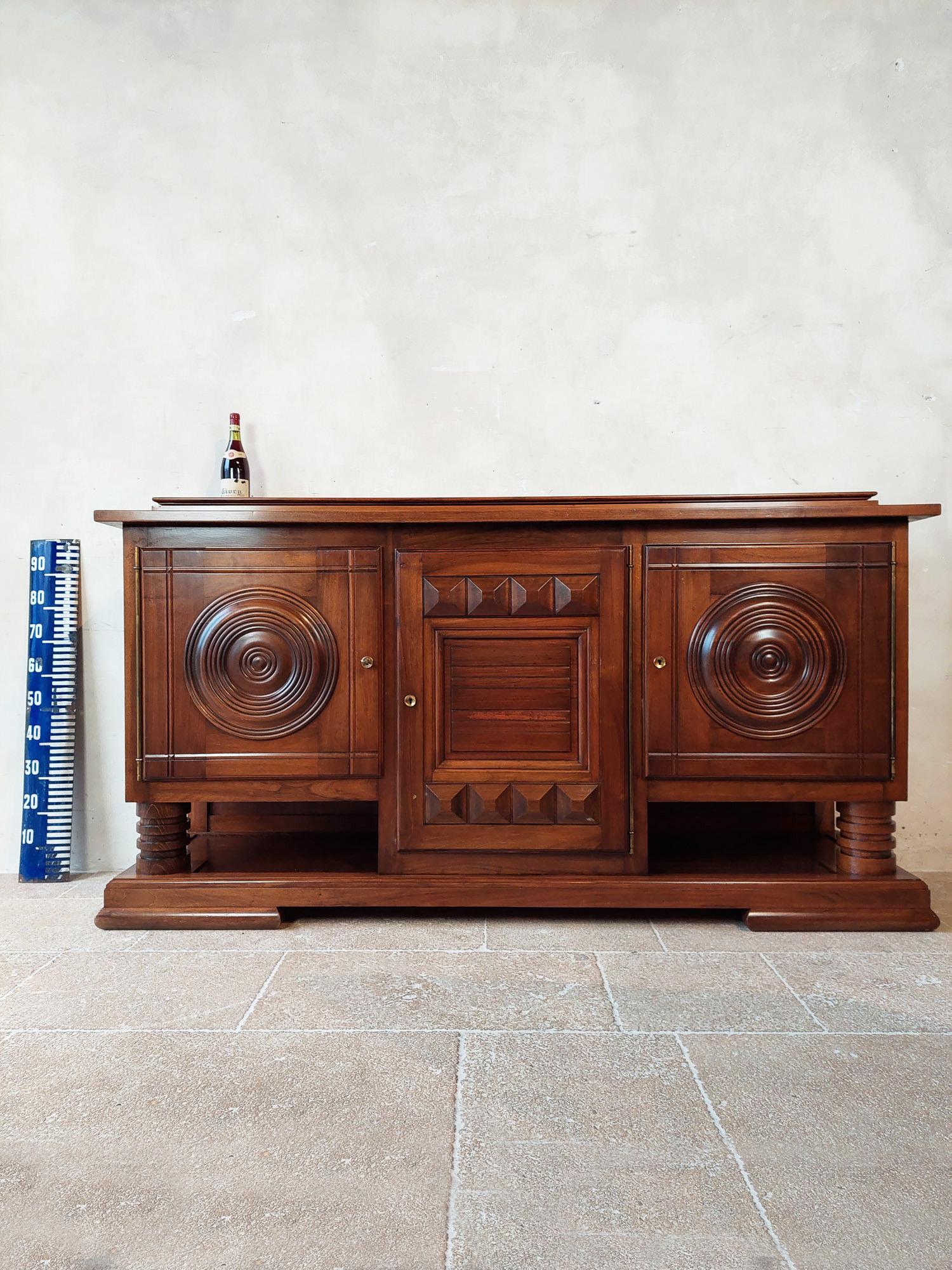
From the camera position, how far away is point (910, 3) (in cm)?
241

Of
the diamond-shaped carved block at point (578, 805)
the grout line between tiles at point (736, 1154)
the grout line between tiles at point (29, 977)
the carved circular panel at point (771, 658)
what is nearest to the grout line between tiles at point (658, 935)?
the diamond-shaped carved block at point (578, 805)

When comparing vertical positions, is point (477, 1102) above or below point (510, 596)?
below

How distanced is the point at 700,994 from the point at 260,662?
117cm

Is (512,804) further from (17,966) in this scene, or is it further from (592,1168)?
(17,966)

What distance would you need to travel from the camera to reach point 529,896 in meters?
1.90

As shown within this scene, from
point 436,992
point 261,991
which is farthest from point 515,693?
point 261,991

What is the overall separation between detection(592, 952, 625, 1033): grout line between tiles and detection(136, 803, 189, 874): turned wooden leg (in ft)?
3.32

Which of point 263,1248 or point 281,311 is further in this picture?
point 281,311

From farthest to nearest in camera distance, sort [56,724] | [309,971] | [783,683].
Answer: [56,724] < [783,683] < [309,971]

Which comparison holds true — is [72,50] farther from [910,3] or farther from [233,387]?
[910,3]

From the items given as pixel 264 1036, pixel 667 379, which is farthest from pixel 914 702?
pixel 264 1036

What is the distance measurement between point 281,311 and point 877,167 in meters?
1.85

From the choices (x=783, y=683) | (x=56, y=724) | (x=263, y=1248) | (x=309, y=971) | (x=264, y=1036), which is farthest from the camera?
(x=56, y=724)

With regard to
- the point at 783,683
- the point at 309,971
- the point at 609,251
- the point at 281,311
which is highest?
the point at 609,251
